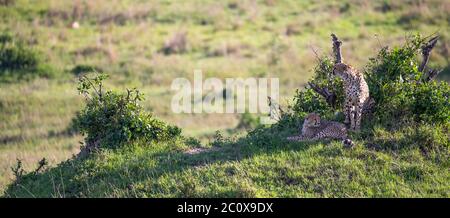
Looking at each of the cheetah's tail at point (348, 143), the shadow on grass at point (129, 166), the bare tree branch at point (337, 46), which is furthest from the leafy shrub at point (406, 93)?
the shadow on grass at point (129, 166)

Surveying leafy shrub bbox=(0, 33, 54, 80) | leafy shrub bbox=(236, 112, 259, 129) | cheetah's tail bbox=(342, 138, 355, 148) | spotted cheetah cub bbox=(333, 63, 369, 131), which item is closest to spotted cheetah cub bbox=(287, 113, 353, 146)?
cheetah's tail bbox=(342, 138, 355, 148)

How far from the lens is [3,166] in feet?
46.3

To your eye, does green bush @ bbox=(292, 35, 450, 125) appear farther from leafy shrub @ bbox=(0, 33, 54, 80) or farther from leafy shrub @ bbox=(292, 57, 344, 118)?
leafy shrub @ bbox=(0, 33, 54, 80)

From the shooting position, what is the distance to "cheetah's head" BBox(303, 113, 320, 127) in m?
9.70

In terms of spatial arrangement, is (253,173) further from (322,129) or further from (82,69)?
(82,69)

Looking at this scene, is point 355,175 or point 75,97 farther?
point 75,97

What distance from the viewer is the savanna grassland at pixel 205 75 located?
8945mm

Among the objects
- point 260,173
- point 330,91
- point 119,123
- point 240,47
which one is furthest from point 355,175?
point 240,47

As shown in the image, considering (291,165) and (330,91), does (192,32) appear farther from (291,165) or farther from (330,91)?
(291,165)

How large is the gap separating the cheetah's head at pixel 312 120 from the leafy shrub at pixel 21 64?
1222cm

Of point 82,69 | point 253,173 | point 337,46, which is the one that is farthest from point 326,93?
point 82,69

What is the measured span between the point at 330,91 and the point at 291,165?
76.5 inches

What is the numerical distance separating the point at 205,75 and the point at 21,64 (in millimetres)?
5179

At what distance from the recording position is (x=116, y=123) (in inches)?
406
